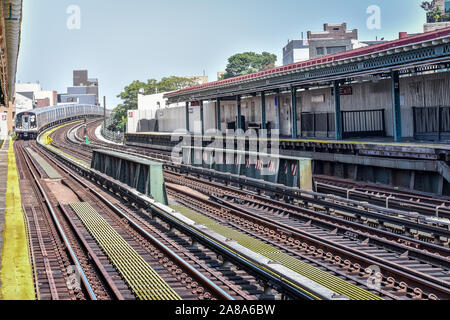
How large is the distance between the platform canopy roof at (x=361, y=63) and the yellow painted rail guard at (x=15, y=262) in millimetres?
15925

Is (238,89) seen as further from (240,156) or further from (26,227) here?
(26,227)

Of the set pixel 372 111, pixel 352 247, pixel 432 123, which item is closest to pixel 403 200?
pixel 352 247

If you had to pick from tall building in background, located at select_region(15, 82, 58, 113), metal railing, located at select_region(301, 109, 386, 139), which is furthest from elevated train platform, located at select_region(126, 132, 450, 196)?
tall building in background, located at select_region(15, 82, 58, 113)

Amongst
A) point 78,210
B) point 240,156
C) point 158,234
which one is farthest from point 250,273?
point 240,156

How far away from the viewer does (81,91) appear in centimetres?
18388

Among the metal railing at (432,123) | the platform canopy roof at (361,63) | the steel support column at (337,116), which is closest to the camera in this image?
the platform canopy roof at (361,63)

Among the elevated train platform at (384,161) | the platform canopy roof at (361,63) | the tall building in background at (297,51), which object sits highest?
the tall building in background at (297,51)

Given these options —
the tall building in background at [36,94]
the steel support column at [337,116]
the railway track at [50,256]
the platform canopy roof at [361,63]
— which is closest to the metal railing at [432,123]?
the platform canopy roof at [361,63]

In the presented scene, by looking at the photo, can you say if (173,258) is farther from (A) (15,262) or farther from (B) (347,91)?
(B) (347,91)

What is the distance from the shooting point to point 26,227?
15.6 metres

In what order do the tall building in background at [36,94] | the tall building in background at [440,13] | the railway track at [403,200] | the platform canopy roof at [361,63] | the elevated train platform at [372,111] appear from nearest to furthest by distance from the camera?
the railway track at [403,200] → the platform canopy roof at [361,63] → the elevated train platform at [372,111] → the tall building in background at [440,13] → the tall building in background at [36,94]

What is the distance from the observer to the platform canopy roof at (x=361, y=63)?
2138cm

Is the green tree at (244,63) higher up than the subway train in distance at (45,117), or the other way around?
the green tree at (244,63)

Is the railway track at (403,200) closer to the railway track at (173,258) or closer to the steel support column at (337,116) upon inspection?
the steel support column at (337,116)
